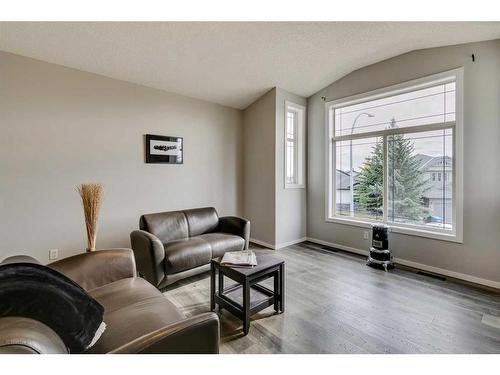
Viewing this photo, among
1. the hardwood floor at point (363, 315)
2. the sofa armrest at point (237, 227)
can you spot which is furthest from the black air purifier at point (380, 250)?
the sofa armrest at point (237, 227)

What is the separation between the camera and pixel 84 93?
2934 millimetres

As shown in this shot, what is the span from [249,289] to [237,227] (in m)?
1.47

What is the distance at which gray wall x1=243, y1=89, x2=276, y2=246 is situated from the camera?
396 centimetres

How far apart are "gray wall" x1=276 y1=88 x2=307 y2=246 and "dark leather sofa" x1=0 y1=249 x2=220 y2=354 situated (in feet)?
8.28

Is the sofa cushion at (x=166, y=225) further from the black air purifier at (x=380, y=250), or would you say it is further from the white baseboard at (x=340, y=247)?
the black air purifier at (x=380, y=250)

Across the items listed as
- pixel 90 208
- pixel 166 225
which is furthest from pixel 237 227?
pixel 90 208

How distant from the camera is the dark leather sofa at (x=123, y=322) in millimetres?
813

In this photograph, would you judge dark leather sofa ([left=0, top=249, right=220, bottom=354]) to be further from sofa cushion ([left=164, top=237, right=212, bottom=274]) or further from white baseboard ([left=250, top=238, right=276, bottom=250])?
white baseboard ([left=250, top=238, right=276, bottom=250])

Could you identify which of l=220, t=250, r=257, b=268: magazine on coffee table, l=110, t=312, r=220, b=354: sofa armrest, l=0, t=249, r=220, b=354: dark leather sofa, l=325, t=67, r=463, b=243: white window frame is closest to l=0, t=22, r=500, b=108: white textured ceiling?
l=325, t=67, r=463, b=243: white window frame

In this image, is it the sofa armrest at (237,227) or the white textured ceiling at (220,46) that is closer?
the white textured ceiling at (220,46)

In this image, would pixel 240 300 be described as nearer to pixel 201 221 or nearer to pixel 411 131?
pixel 201 221

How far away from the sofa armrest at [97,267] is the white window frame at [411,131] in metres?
3.21

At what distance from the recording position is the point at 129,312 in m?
1.35
